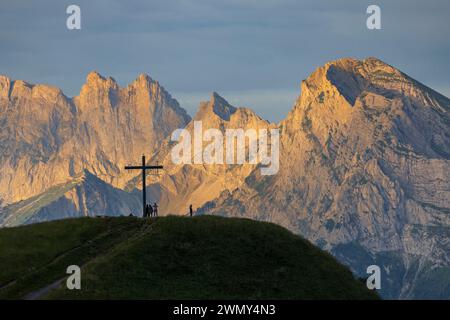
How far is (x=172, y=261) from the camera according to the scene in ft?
395

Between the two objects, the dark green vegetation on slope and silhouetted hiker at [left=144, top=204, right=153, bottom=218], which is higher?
silhouetted hiker at [left=144, top=204, right=153, bottom=218]

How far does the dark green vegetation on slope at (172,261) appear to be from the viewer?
113312mm

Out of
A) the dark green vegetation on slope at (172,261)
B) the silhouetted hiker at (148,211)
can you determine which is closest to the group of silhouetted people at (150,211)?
the silhouetted hiker at (148,211)

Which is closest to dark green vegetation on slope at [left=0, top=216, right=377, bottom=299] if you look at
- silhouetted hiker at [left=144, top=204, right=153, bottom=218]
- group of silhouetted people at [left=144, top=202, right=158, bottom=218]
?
silhouetted hiker at [left=144, top=204, right=153, bottom=218]

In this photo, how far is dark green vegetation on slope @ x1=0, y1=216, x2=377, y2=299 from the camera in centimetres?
11331

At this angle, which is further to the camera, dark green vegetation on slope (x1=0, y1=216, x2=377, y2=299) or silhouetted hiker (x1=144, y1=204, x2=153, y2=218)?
silhouetted hiker (x1=144, y1=204, x2=153, y2=218)

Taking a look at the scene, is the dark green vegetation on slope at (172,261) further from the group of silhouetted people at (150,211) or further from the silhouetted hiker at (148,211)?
the group of silhouetted people at (150,211)

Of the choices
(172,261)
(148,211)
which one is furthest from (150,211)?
(172,261)

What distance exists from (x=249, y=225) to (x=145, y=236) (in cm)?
1263

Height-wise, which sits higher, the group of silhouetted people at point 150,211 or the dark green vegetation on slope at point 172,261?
the group of silhouetted people at point 150,211

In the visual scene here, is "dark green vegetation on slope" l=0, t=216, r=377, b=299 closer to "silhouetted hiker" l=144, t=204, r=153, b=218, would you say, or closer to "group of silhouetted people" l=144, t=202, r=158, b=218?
"silhouetted hiker" l=144, t=204, r=153, b=218

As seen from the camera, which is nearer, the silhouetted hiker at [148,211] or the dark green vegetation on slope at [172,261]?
the dark green vegetation on slope at [172,261]

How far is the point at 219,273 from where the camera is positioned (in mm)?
117750

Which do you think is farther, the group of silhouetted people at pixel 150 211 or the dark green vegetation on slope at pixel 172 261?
the group of silhouetted people at pixel 150 211
